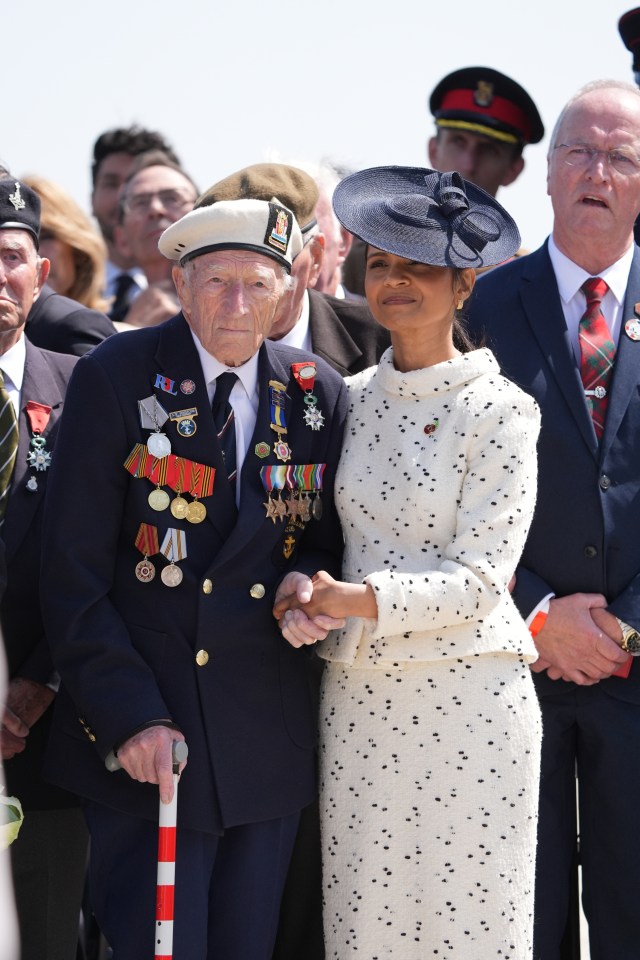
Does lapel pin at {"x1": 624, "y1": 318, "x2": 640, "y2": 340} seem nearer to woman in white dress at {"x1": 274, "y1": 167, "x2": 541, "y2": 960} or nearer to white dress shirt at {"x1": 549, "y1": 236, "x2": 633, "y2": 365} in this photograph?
white dress shirt at {"x1": 549, "y1": 236, "x2": 633, "y2": 365}

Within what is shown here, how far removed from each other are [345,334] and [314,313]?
13 cm

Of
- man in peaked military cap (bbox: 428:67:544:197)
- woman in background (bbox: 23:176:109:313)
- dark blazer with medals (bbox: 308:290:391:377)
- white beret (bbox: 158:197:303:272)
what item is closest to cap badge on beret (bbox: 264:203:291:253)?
white beret (bbox: 158:197:303:272)

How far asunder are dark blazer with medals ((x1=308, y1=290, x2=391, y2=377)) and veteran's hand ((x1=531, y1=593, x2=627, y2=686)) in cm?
106

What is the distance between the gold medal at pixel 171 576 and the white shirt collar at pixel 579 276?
1.71 metres

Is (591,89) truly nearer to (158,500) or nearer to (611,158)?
(611,158)

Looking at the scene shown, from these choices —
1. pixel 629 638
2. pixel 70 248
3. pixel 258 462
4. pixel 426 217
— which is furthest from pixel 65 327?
pixel 629 638

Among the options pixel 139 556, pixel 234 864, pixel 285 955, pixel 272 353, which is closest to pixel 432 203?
pixel 272 353

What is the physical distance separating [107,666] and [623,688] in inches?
64.7

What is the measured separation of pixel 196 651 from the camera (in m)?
3.63

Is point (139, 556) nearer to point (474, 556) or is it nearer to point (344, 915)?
point (474, 556)

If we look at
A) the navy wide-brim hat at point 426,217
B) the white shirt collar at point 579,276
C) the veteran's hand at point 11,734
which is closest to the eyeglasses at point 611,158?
the white shirt collar at point 579,276

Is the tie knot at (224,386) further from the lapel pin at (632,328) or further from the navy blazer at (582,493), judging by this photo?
the lapel pin at (632,328)

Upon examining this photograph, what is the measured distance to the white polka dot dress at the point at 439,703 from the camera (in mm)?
3674

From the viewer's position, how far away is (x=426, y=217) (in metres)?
3.90
